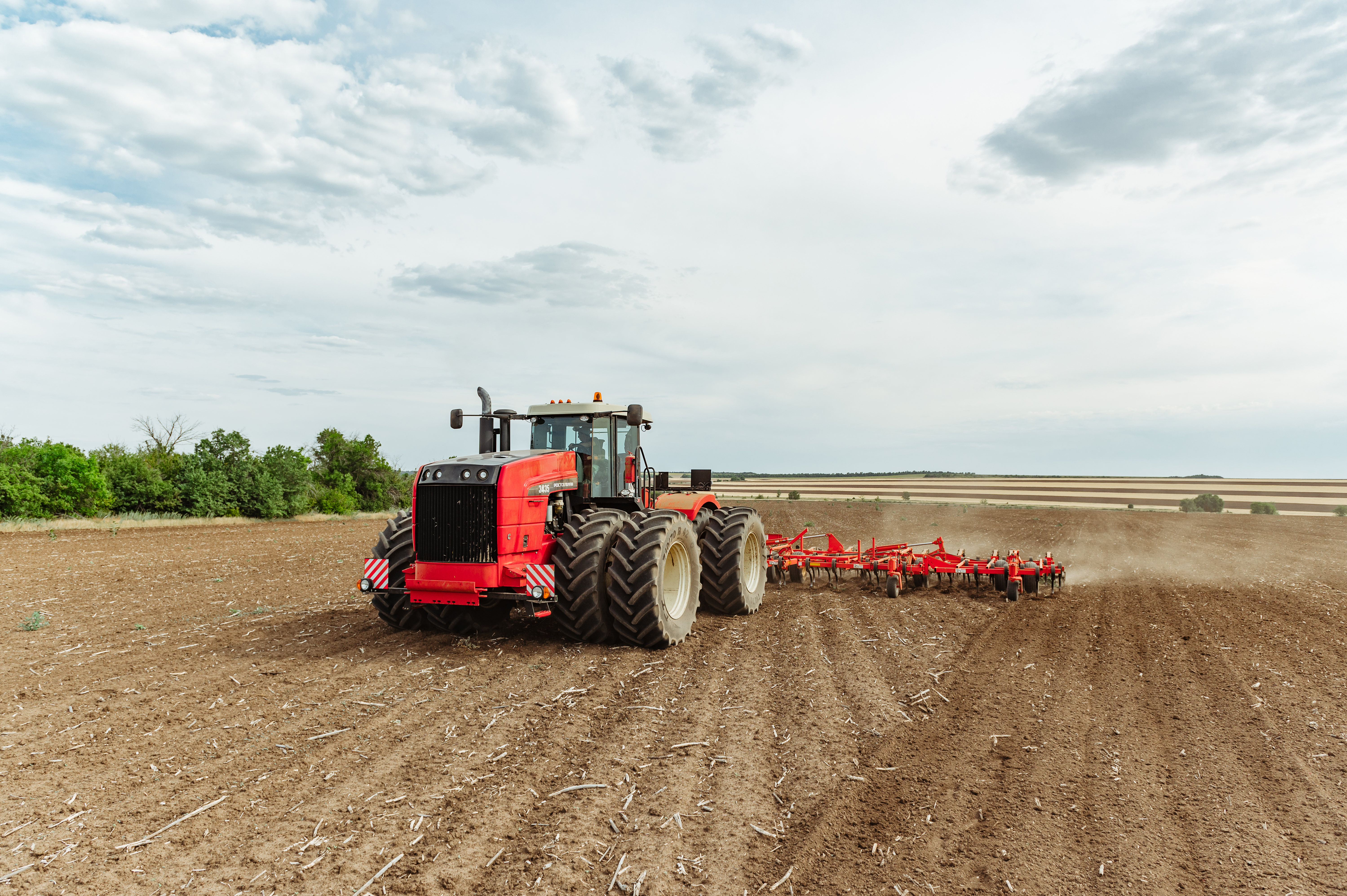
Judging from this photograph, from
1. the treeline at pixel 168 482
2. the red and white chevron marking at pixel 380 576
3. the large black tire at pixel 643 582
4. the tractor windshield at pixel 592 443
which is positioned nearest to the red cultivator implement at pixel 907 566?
the tractor windshield at pixel 592 443

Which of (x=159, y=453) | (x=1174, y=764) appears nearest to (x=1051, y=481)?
(x=159, y=453)

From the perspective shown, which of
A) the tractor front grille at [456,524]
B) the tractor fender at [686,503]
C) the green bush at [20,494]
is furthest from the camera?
the green bush at [20,494]

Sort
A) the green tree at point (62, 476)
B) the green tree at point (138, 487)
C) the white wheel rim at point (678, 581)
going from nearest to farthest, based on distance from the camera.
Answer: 1. the white wheel rim at point (678, 581)
2. the green tree at point (62, 476)
3. the green tree at point (138, 487)

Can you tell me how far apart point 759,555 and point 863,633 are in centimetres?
260

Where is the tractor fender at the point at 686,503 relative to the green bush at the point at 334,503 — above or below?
above

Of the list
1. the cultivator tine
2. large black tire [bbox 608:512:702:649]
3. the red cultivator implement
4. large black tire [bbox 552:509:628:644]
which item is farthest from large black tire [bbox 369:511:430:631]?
the red cultivator implement

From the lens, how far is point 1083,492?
63.8m

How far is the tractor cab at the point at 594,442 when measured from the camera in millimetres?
9312

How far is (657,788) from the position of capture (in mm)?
4672

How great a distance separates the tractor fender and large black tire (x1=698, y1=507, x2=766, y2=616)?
0.28 m

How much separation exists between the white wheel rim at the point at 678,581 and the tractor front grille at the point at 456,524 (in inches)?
86.1

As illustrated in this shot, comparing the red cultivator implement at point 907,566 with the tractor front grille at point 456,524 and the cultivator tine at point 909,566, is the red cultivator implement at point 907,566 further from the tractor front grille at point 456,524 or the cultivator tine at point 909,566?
Answer: the tractor front grille at point 456,524

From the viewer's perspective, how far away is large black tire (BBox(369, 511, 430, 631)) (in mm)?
8312

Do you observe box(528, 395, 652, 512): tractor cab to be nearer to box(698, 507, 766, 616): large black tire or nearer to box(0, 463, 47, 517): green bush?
box(698, 507, 766, 616): large black tire
